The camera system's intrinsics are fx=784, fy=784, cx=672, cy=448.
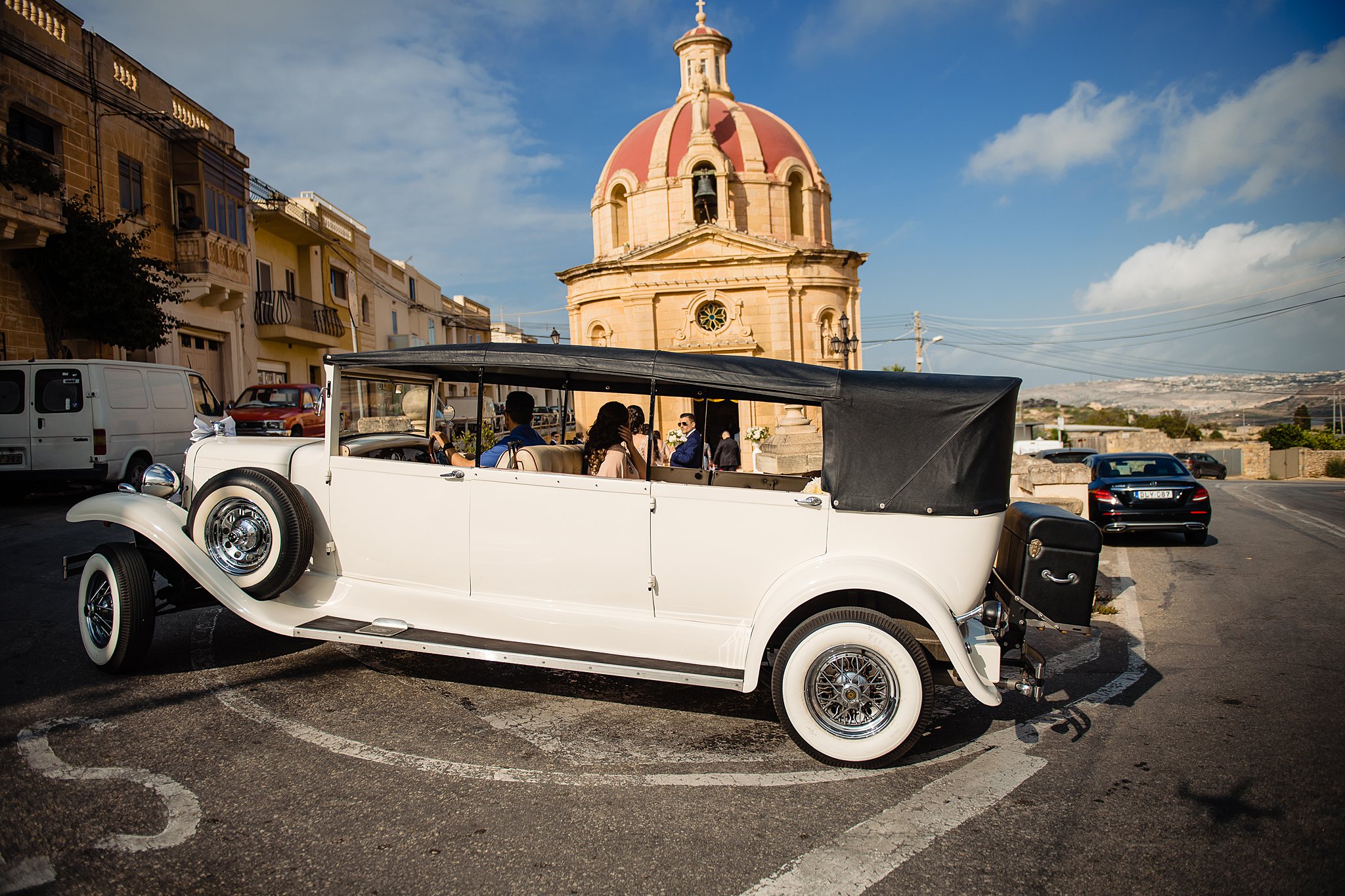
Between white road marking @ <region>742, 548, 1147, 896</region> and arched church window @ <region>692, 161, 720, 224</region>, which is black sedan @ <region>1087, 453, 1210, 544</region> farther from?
arched church window @ <region>692, 161, 720, 224</region>

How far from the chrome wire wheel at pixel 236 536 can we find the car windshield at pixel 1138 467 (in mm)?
11150

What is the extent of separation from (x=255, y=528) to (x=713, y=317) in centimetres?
3084

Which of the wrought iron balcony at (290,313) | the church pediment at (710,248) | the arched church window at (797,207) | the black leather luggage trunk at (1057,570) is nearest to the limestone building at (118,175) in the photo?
the wrought iron balcony at (290,313)

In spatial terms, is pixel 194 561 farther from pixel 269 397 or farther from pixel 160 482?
pixel 269 397

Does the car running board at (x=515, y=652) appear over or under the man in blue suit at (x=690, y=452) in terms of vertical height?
under

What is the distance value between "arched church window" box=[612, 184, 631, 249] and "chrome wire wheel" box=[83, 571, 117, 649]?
110 ft

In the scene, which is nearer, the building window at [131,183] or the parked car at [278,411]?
the parked car at [278,411]

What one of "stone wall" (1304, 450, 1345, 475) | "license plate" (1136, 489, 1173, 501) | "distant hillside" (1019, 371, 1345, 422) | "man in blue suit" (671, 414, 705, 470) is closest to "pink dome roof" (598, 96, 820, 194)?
"stone wall" (1304, 450, 1345, 475)

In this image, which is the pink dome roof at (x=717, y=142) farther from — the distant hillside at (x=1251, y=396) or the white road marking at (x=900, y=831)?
the distant hillside at (x=1251, y=396)

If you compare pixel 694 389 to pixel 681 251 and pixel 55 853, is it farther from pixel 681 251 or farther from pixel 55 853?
pixel 681 251

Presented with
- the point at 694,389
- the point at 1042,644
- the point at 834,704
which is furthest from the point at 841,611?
the point at 1042,644

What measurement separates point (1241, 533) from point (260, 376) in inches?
1117

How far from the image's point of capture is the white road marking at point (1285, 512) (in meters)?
12.7

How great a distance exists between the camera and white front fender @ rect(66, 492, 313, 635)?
4.59 meters
